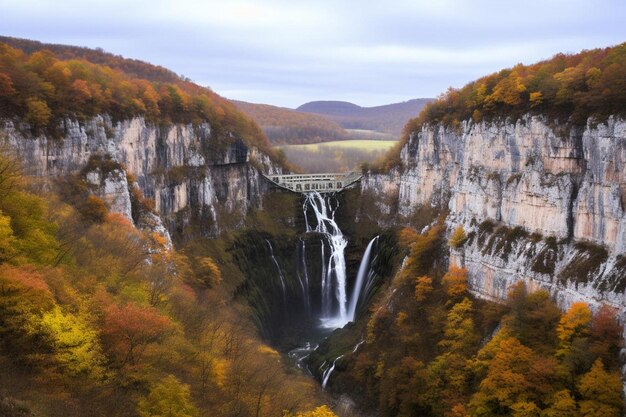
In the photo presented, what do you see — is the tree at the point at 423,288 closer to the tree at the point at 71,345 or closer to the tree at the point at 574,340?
the tree at the point at 574,340

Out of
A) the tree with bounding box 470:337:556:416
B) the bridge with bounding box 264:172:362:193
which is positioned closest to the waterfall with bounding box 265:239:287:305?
the bridge with bounding box 264:172:362:193

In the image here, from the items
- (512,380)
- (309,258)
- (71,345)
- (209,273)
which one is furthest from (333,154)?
(71,345)

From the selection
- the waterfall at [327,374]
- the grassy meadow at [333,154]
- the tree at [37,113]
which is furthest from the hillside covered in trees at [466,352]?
the grassy meadow at [333,154]

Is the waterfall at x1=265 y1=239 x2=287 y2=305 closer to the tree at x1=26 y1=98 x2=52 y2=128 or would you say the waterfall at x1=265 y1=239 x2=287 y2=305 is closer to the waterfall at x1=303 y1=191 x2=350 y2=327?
the waterfall at x1=303 y1=191 x2=350 y2=327

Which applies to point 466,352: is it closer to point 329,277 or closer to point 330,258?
point 329,277

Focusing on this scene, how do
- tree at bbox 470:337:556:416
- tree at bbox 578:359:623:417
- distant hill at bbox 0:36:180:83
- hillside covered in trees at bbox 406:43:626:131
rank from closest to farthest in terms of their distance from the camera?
tree at bbox 578:359:623:417 → tree at bbox 470:337:556:416 → hillside covered in trees at bbox 406:43:626:131 → distant hill at bbox 0:36:180:83

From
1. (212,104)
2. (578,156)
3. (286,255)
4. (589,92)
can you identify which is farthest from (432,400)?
(212,104)
